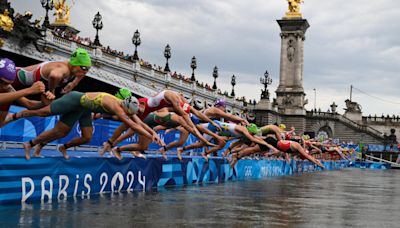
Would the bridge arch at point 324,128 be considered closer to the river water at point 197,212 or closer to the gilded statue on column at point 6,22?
the gilded statue on column at point 6,22

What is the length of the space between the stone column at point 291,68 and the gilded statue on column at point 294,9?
1.01 metres

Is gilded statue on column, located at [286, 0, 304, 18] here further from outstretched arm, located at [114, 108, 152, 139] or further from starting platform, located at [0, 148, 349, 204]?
outstretched arm, located at [114, 108, 152, 139]

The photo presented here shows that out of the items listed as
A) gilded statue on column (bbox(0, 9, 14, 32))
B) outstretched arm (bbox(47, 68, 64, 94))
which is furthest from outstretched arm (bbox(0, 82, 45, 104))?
gilded statue on column (bbox(0, 9, 14, 32))

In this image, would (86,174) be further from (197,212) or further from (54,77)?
(197,212)

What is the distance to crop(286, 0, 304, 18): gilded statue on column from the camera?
324ft

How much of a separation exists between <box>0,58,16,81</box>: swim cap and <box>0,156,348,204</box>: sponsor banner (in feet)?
4.21

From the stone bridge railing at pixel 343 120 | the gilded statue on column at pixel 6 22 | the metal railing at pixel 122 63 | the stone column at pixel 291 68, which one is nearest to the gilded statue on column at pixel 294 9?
the stone column at pixel 291 68

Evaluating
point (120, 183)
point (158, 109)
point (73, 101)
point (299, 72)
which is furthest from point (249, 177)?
point (299, 72)

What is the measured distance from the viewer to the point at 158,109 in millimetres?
15102

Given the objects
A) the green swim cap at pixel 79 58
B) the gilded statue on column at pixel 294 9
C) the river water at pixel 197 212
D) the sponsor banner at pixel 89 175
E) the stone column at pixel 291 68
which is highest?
the gilded statue on column at pixel 294 9

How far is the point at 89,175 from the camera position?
11352 mm

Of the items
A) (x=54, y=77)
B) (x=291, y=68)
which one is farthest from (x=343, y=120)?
(x=54, y=77)

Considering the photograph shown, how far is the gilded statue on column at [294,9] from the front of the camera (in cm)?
9869

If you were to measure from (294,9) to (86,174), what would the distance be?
302 ft
